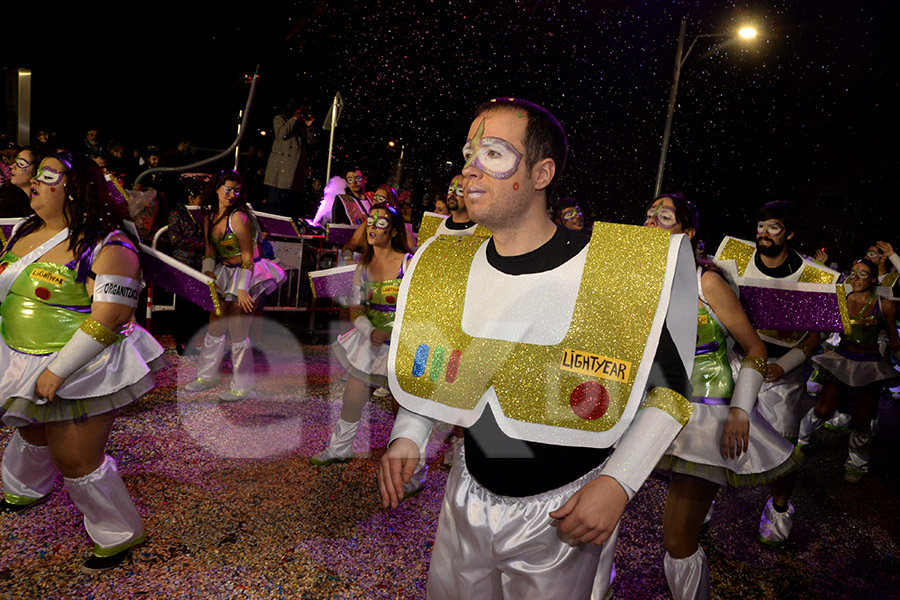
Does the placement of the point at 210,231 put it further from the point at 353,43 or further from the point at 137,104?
the point at 137,104

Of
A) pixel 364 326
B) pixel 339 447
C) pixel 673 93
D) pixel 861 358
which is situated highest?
pixel 673 93

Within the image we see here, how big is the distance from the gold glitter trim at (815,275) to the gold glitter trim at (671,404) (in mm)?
2971

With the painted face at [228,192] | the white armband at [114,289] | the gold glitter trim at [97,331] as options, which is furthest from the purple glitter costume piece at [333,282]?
the painted face at [228,192]

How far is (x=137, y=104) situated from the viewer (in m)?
11.4

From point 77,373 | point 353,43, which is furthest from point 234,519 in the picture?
point 353,43

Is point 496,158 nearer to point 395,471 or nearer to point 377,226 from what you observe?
point 395,471

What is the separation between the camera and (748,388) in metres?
2.53

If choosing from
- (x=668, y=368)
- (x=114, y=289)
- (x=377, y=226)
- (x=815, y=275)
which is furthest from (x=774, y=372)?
(x=114, y=289)

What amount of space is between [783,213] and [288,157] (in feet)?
26.3

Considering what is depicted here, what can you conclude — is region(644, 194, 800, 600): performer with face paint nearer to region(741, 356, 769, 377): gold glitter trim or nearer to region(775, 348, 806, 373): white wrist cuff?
region(741, 356, 769, 377): gold glitter trim

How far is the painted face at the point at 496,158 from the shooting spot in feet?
5.54

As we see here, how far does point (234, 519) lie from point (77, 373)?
4.44 feet

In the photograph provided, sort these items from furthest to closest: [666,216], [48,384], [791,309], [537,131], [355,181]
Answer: [355,181] → [791,309] → [666,216] → [48,384] → [537,131]

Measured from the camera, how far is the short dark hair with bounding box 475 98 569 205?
1.72 meters
